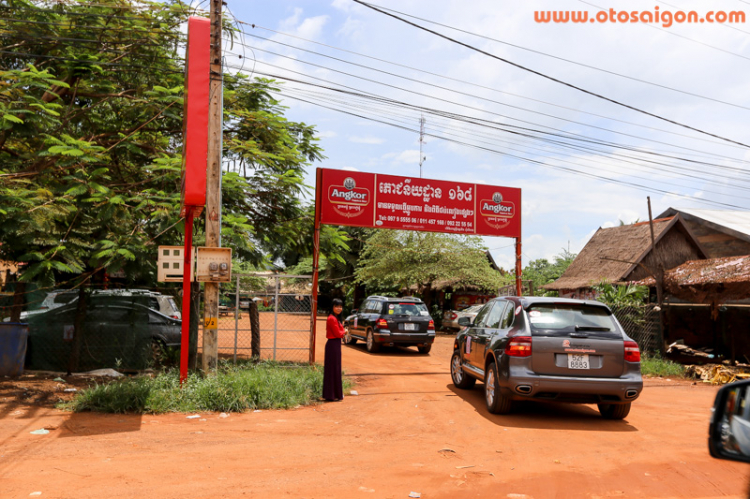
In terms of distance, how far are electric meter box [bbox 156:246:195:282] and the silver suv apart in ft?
17.3

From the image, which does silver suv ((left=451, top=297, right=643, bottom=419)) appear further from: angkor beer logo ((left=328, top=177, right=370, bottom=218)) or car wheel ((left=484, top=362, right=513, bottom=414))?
angkor beer logo ((left=328, top=177, right=370, bottom=218))

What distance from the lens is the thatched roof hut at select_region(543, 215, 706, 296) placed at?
24906mm

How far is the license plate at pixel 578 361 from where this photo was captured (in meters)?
7.93

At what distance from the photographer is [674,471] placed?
5836mm

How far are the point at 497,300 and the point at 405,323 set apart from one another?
26.1 feet

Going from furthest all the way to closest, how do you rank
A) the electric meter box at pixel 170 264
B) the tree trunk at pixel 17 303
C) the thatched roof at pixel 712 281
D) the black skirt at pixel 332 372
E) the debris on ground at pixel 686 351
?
the debris on ground at pixel 686 351 < the thatched roof at pixel 712 281 < the tree trunk at pixel 17 303 < the black skirt at pixel 332 372 < the electric meter box at pixel 170 264

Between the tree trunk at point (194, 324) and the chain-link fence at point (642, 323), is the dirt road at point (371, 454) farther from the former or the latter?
the chain-link fence at point (642, 323)

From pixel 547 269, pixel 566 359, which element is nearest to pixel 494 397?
pixel 566 359

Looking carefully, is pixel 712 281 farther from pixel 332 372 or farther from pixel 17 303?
pixel 17 303

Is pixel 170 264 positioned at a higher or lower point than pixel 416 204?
lower

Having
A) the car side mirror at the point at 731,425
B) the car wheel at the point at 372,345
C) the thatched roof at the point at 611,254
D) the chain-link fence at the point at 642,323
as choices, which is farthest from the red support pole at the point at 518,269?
the car side mirror at the point at 731,425

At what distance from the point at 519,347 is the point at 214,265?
5213 mm

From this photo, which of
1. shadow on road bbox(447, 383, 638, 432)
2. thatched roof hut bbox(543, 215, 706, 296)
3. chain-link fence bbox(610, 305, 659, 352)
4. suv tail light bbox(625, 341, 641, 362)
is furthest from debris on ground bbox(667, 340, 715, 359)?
suv tail light bbox(625, 341, 641, 362)

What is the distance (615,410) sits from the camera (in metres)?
8.41
